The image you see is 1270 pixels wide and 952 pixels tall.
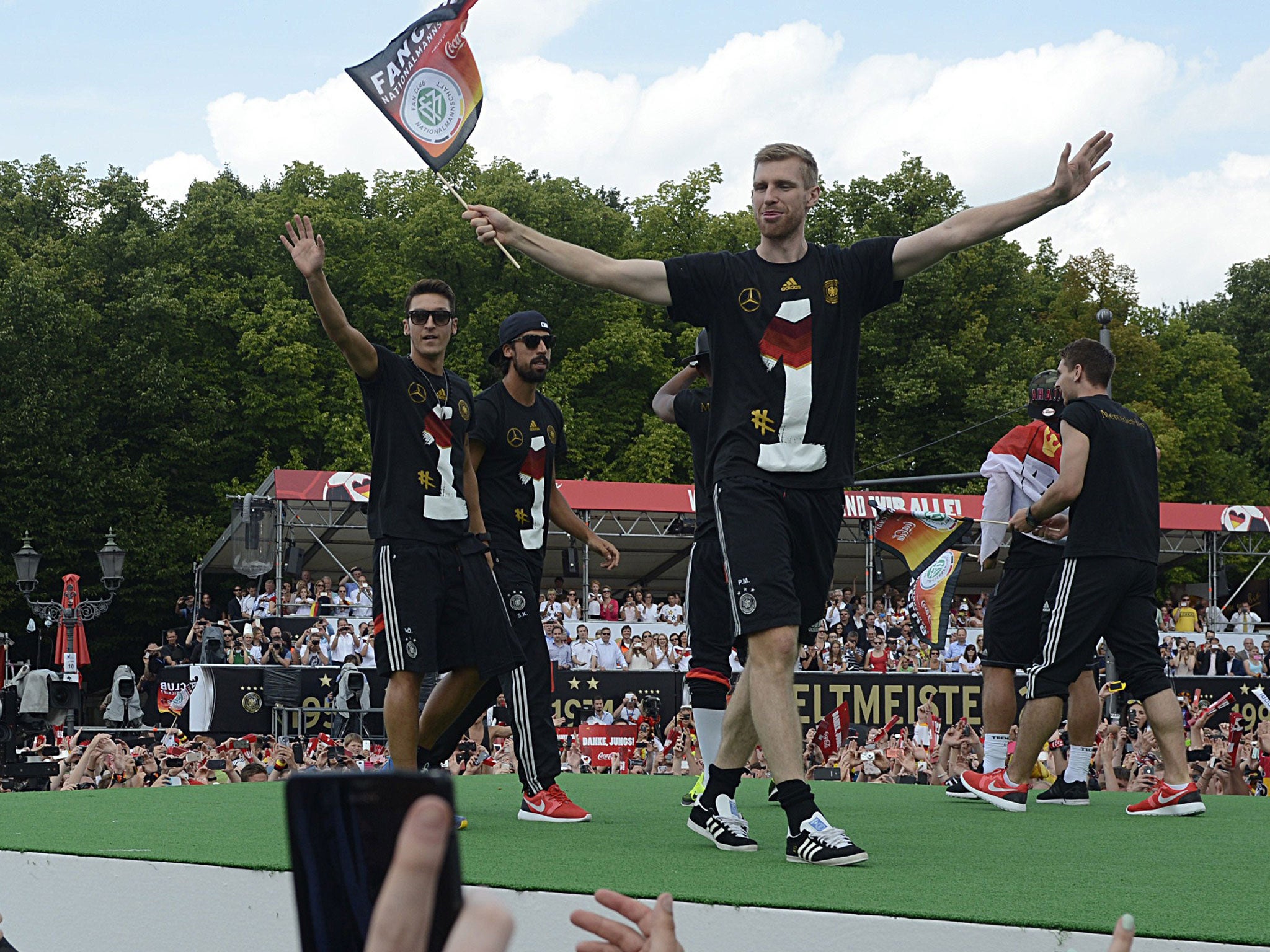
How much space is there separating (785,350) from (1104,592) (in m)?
2.71

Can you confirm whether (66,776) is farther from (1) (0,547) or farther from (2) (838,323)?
(1) (0,547)

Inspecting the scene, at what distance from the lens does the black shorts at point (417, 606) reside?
239 inches

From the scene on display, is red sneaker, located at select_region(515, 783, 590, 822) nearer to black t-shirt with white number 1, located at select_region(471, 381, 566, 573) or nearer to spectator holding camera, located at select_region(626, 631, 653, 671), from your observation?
black t-shirt with white number 1, located at select_region(471, 381, 566, 573)

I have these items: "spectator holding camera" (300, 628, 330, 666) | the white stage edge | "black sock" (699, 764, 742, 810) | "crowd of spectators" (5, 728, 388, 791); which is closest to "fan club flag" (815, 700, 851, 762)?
"crowd of spectators" (5, 728, 388, 791)

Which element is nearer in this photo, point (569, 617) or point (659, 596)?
point (569, 617)

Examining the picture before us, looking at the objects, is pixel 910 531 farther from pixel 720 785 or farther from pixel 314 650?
pixel 720 785

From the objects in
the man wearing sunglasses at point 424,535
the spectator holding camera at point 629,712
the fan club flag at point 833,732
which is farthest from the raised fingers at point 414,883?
the spectator holding camera at point 629,712

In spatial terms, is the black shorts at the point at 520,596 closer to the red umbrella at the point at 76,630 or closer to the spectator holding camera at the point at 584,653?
the spectator holding camera at the point at 584,653

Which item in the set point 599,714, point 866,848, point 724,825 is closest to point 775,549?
point 724,825

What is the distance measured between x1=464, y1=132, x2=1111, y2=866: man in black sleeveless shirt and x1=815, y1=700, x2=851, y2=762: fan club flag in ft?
28.7

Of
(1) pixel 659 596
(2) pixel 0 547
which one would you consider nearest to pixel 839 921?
(1) pixel 659 596

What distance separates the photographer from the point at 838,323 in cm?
513

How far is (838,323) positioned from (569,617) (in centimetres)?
2311

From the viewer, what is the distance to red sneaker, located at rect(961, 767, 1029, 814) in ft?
23.2
